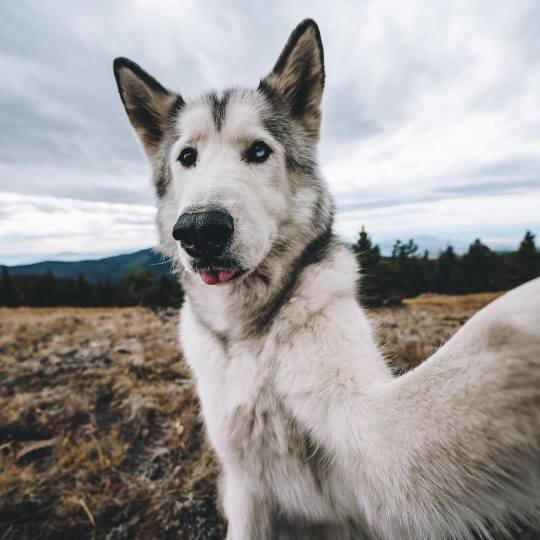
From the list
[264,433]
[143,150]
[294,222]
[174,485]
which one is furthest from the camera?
[143,150]

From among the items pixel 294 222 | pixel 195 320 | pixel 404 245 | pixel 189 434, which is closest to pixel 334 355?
pixel 294 222

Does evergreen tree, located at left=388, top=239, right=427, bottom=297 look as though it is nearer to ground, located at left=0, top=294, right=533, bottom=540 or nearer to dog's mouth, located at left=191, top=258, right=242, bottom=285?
ground, located at left=0, top=294, right=533, bottom=540

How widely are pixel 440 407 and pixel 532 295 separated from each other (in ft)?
1.61

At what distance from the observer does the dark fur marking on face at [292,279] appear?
1.89 m

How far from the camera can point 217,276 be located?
1820 mm

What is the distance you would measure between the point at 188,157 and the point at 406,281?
3520 centimetres

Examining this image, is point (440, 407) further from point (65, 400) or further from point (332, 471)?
point (65, 400)

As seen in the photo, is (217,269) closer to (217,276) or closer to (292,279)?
(217,276)

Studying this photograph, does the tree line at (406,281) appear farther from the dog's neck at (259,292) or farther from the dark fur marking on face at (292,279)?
the dark fur marking on face at (292,279)

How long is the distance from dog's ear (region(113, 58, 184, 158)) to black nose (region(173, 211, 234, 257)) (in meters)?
1.66

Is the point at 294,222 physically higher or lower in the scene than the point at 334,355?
higher

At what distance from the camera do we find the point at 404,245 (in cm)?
4006

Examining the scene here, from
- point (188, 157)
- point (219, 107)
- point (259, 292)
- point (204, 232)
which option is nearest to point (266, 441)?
point (259, 292)

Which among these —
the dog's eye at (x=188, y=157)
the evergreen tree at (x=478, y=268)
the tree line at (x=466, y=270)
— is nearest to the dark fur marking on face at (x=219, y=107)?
the dog's eye at (x=188, y=157)
